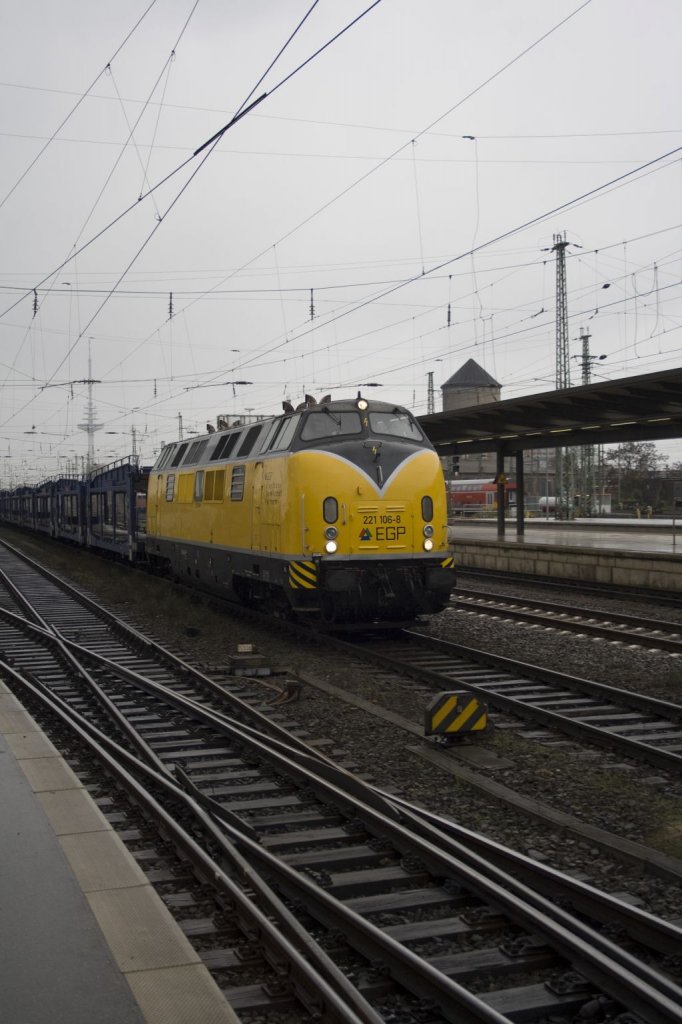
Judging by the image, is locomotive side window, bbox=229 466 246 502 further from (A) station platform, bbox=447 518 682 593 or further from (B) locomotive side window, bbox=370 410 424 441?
(A) station platform, bbox=447 518 682 593

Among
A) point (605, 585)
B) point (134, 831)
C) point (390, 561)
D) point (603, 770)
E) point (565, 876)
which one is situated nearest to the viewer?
point (565, 876)

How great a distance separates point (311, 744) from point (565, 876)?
3.69 metres

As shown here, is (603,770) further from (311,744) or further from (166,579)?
(166,579)

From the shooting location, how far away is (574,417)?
2147cm

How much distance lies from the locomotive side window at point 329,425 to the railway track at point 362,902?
5464 mm

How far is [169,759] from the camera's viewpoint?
26.5 ft

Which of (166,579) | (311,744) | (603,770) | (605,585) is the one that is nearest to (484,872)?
(603,770)

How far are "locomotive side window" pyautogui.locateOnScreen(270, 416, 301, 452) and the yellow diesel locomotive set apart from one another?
0.07 ft

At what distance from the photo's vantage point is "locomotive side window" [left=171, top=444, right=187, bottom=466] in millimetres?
19888

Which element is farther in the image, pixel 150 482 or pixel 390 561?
pixel 150 482

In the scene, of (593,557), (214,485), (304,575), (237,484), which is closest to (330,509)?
(304,575)

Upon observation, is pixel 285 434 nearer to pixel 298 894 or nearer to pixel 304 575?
pixel 304 575

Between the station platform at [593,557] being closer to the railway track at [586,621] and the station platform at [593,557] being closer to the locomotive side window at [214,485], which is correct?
the railway track at [586,621]

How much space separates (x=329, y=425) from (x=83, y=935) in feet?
32.2
